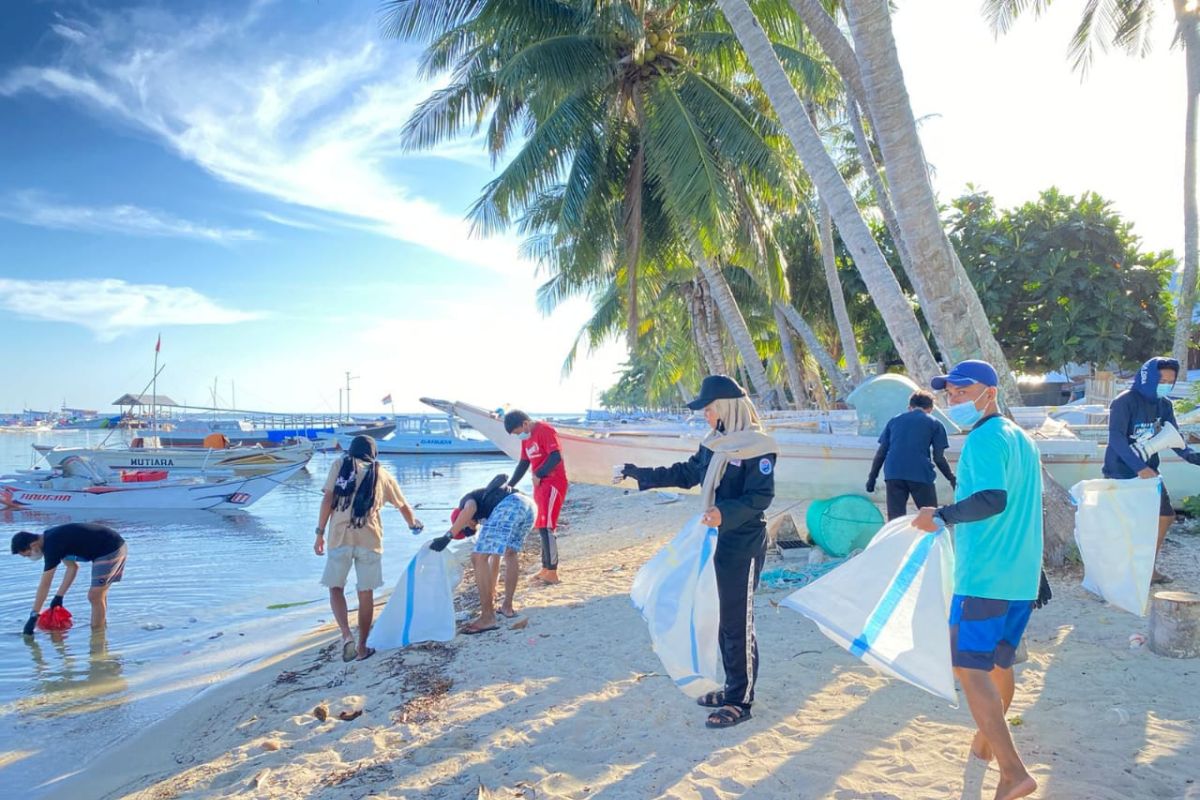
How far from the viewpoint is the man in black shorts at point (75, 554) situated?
7.11 meters

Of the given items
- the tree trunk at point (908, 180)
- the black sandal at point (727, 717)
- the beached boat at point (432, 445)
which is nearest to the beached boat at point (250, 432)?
the beached boat at point (432, 445)

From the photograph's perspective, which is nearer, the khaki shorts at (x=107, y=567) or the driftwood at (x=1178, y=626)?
the driftwood at (x=1178, y=626)

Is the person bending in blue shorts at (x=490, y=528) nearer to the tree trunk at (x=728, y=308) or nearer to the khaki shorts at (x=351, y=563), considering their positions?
the khaki shorts at (x=351, y=563)

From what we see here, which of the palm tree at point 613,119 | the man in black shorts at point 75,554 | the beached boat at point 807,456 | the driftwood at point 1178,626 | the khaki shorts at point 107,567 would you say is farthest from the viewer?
the palm tree at point 613,119

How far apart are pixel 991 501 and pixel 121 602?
34.9 ft

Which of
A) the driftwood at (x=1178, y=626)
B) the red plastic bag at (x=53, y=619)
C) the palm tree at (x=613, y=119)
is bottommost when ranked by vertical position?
the red plastic bag at (x=53, y=619)

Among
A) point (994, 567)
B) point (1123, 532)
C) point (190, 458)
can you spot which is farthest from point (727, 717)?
point (190, 458)

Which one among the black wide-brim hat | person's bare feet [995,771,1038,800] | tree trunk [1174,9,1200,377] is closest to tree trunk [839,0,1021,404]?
the black wide-brim hat

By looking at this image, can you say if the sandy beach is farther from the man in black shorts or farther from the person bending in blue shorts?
the man in black shorts

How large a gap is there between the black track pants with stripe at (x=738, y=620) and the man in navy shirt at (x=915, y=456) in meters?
2.55

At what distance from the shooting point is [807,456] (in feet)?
29.8

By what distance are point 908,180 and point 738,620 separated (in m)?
4.51

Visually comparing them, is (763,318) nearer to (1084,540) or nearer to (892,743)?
(1084,540)

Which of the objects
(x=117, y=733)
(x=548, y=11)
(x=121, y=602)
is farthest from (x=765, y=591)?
(x=548, y=11)
